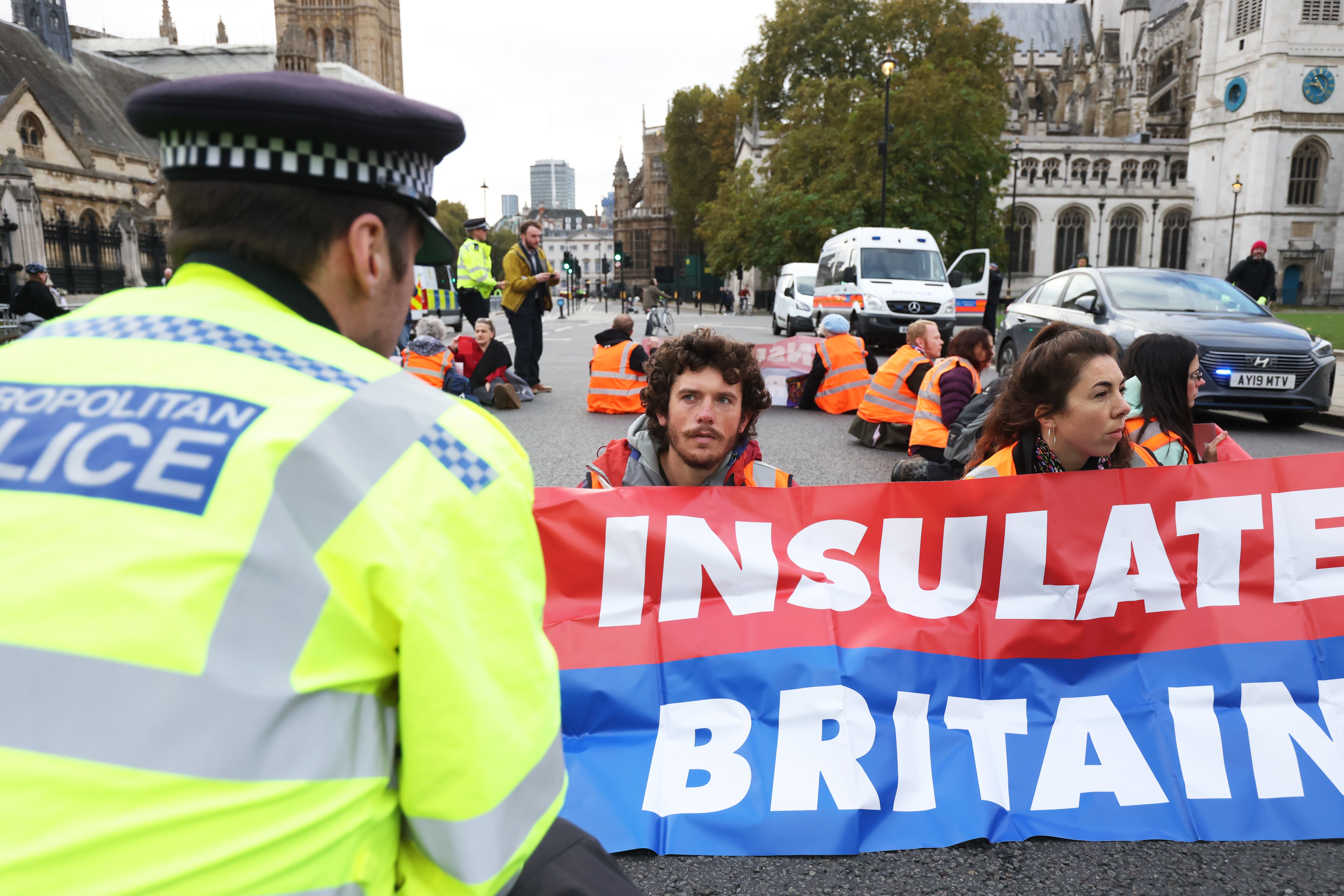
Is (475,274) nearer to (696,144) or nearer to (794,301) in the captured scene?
(794,301)

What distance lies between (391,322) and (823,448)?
334 inches

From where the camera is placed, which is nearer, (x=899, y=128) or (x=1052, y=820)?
(x=1052, y=820)

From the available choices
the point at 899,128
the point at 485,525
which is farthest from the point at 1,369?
the point at 899,128

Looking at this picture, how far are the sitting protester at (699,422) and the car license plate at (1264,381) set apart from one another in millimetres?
8409

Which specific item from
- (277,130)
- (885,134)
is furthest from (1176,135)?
(277,130)

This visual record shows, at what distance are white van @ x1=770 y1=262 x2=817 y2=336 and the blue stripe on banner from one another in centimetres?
2362

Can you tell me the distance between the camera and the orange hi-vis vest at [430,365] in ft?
38.0

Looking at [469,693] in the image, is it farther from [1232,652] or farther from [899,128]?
[899,128]

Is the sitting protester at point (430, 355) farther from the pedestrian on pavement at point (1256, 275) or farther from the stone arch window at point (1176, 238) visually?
the stone arch window at point (1176, 238)

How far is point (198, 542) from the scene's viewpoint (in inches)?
36.8

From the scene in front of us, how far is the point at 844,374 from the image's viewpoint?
1209 cm

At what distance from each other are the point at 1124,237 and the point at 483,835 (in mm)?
83473

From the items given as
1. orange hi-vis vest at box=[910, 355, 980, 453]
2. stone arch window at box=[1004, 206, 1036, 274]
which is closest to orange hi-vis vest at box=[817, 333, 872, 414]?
orange hi-vis vest at box=[910, 355, 980, 453]

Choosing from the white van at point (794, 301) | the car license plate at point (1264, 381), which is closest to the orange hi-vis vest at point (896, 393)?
the car license plate at point (1264, 381)
